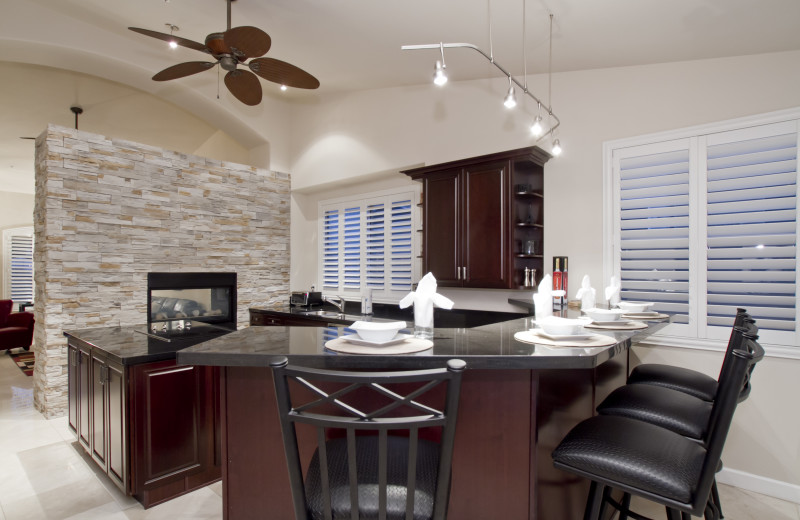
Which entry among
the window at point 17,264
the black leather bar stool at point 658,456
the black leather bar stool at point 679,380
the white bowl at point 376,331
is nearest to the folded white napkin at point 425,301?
the white bowl at point 376,331

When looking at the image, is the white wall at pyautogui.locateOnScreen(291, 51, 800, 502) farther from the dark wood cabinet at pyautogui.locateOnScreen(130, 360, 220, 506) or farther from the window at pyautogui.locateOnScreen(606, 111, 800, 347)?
the dark wood cabinet at pyautogui.locateOnScreen(130, 360, 220, 506)

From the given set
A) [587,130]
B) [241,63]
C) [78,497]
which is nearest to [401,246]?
[587,130]

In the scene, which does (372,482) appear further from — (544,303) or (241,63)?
(241,63)

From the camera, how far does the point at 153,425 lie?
2.45 m

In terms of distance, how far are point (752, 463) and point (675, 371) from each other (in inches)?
48.1

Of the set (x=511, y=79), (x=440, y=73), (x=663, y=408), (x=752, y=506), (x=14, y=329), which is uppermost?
(x=511, y=79)

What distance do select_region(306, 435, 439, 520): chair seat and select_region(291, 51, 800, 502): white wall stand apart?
262cm

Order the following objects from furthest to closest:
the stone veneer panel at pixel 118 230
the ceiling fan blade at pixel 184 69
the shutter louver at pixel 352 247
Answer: the shutter louver at pixel 352 247 < the stone veneer panel at pixel 118 230 < the ceiling fan blade at pixel 184 69

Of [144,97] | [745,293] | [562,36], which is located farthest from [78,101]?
[745,293]

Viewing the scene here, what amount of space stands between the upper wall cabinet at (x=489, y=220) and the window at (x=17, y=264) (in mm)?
9897

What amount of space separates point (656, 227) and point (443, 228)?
172cm

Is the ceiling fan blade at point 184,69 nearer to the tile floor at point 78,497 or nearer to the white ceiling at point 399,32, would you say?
the white ceiling at point 399,32

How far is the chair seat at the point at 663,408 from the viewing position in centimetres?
167

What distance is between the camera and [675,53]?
2857 millimetres
